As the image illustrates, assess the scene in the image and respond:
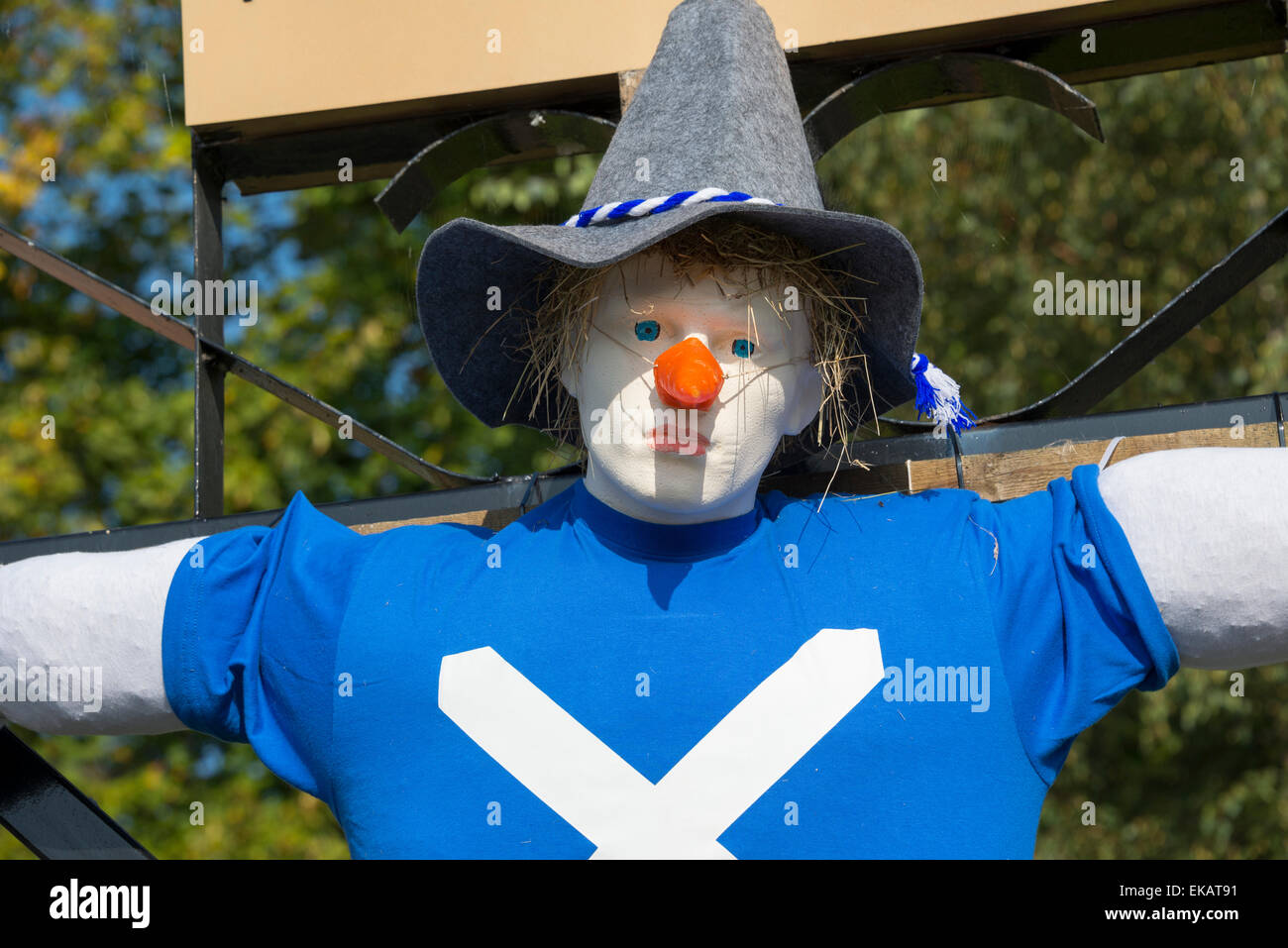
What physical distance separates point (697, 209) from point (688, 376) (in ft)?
0.54

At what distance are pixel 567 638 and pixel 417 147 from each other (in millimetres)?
851

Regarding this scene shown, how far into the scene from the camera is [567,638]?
1.42 meters

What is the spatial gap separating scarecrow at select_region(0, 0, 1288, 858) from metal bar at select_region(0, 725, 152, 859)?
10 cm

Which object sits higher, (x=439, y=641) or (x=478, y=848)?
(x=439, y=641)

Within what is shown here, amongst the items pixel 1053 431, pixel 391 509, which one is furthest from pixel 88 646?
pixel 1053 431

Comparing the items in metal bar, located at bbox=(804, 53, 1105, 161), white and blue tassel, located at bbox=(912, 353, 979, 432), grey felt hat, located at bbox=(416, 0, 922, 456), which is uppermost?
metal bar, located at bbox=(804, 53, 1105, 161)

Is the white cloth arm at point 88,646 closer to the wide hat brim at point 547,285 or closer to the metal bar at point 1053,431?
the wide hat brim at point 547,285

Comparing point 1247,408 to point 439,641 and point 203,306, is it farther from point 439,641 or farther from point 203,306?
point 203,306

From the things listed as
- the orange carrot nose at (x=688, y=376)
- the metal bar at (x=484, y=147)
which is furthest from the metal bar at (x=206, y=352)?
the orange carrot nose at (x=688, y=376)

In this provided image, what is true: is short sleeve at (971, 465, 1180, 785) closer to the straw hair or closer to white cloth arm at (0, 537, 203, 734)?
the straw hair

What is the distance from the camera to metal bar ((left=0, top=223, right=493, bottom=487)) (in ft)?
6.14

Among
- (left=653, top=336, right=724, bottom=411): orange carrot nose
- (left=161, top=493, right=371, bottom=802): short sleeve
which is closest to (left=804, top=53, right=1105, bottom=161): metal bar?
(left=653, top=336, right=724, bottom=411): orange carrot nose
